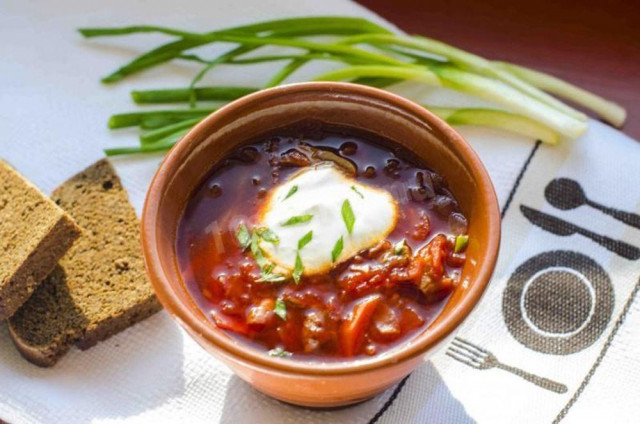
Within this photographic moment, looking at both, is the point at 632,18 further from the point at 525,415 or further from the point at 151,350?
the point at 151,350

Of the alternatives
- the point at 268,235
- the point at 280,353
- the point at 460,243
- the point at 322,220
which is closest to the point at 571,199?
the point at 460,243

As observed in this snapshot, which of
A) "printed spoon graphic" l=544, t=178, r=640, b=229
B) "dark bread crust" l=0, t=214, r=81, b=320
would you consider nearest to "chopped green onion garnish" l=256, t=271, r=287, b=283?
"dark bread crust" l=0, t=214, r=81, b=320

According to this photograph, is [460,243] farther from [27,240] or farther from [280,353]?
[27,240]

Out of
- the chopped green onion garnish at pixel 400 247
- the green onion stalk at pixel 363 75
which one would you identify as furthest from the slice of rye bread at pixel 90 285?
the chopped green onion garnish at pixel 400 247

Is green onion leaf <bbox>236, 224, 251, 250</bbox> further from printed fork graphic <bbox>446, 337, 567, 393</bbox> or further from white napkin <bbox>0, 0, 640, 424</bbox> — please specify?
printed fork graphic <bbox>446, 337, 567, 393</bbox>

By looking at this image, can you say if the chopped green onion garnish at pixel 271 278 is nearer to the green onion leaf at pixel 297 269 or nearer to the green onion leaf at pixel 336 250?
the green onion leaf at pixel 297 269

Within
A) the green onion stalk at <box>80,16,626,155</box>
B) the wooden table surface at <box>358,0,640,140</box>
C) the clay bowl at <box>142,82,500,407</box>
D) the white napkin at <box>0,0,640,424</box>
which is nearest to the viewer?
the clay bowl at <box>142,82,500,407</box>
